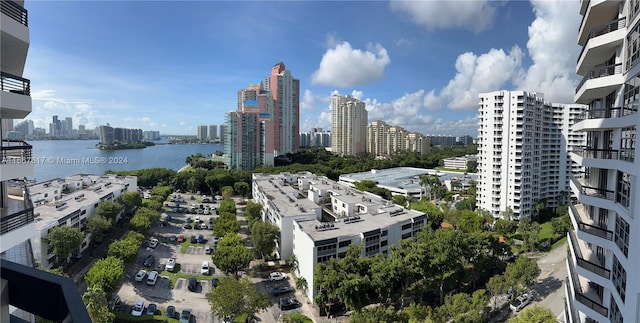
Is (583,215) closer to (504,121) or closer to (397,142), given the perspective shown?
(504,121)

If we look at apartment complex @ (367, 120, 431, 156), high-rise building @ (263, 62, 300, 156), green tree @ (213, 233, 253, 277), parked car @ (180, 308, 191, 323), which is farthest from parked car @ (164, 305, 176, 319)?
apartment complex @ (367, 120, 431, 156)

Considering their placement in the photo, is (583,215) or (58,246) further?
(58,246)

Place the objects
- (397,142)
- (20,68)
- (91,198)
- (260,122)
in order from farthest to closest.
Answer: (397,142) → (260,122) → (91,198) → (20,68)

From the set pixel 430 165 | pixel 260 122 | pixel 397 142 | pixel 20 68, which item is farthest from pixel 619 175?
pixel 397 142

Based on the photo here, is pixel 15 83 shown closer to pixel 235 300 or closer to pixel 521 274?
pixel 235 300

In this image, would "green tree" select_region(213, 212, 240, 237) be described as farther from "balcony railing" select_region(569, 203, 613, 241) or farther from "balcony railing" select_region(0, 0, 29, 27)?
"balcony railing" select_region(0, 0, 29, 27)

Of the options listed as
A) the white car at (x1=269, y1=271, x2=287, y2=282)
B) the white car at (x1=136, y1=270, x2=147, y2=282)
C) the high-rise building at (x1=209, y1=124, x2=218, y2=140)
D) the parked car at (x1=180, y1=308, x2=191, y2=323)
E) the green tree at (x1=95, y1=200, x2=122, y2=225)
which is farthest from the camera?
the high-rise building at (x1=209, y1=124, x2=218, y2=140)

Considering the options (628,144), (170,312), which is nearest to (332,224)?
(170,312)
